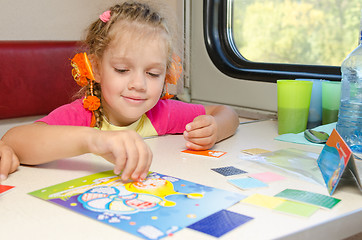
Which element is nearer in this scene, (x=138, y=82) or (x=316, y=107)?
(x=138, y=82)

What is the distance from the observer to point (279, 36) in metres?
3.79

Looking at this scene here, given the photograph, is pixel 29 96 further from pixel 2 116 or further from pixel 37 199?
pixel 37 199

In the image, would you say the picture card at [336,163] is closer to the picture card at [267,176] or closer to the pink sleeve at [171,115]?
the picture card at [267,176]

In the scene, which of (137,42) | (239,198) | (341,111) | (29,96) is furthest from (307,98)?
(29,96)

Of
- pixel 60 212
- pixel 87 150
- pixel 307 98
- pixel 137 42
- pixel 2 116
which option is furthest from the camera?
pixel 2 116

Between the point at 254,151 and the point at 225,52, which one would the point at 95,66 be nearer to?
the point at 254,151

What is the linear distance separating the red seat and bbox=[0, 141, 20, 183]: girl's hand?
2.14 ft

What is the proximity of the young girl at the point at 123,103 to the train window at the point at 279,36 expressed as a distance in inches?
17.6

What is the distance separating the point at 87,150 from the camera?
34.4 inches

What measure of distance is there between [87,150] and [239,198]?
0.36 meters

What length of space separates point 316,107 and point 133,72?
0.67 metres

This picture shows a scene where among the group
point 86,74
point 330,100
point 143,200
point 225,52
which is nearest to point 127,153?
point 143,200

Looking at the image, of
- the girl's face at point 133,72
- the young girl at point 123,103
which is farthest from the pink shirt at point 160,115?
the girl's face at point 133,72

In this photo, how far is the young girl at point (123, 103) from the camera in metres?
0.92
